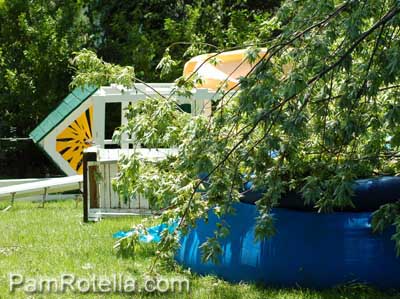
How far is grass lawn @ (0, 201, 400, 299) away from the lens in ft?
16.9

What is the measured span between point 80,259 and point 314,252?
2264 mm

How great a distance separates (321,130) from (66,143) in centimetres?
Result: 856

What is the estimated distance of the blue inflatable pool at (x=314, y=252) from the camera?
5.13 meters

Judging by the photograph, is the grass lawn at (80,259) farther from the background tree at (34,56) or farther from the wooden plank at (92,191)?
the background tree at (34,56)

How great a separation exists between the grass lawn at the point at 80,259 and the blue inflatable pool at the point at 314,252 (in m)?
0.11

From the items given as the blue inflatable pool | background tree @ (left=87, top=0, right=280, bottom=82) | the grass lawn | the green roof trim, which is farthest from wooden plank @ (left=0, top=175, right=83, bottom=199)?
the blue inflatable pool

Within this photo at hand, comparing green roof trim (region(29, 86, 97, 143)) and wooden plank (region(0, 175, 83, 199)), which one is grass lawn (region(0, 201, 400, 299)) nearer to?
wooden plank (region(0, 175, 83, 199))

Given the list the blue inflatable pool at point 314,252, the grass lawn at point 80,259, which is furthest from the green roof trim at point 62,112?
the blue inflatable pool at point 314,252

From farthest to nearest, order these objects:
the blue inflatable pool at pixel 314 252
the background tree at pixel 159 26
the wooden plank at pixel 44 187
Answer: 1. the background tree at pixel 159 26
2. the wooden plank at pixel 44 187
3. the blue inflatable pool at pixel 314 252

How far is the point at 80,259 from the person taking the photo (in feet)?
21.0

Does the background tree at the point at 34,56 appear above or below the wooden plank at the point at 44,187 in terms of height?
above

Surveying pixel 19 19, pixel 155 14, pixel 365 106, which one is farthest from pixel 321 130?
pixel 155 14

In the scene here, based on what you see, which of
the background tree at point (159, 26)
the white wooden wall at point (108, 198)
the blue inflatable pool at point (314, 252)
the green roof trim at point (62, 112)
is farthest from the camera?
the background tree at point (159, 26)

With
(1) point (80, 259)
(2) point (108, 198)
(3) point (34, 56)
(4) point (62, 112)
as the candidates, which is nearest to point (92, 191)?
(2) point (108, 198)
